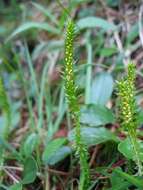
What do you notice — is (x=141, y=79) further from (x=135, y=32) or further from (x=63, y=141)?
(x=63, y=141)

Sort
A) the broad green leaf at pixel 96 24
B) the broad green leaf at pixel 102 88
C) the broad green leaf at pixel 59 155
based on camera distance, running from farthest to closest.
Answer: the broad green leaf at pixel 96 24 < the broad green leaf at pixel 102 88 < the broad green leaf at pixel 59 155

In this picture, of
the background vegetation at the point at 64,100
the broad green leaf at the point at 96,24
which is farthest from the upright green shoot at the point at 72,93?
the broad green leaf at the point at 96,24

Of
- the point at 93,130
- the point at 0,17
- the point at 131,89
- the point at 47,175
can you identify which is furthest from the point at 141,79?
the point at 0,17

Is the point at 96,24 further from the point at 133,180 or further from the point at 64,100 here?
the point at 133,180

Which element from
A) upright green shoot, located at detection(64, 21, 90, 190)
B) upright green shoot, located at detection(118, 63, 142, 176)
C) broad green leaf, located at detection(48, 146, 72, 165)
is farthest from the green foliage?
upright green shoot, located at detection(118, 63, 142, 176)

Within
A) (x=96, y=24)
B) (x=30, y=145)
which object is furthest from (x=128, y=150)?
(x=96, y=24)

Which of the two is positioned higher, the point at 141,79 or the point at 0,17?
the point at 0,17

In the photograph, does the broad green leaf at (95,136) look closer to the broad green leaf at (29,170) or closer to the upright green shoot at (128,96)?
the broad green leaf at (29,170)
